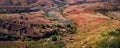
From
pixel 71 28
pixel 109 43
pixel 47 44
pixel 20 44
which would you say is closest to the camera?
pixel 109 43

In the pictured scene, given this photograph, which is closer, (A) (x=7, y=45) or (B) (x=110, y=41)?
(B) (x=110, y=41)

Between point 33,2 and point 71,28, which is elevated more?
point 71,28

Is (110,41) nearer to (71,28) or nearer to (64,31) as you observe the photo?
(64,31)

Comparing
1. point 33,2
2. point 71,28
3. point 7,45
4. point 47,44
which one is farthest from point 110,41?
point 33,2

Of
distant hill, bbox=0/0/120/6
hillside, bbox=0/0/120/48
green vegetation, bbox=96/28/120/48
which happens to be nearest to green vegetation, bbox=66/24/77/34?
hillside, bbox=0/0/120/48

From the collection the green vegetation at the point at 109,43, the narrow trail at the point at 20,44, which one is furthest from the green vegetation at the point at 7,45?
the green vegetation at the point at 109,43

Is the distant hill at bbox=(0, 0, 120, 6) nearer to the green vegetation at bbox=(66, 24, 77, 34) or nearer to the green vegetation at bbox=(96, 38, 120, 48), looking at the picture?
the green vegetation at bbox=(66, 24, 77, 34)

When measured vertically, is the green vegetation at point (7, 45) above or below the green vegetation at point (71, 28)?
above

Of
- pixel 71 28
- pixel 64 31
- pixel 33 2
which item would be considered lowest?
pixel 33 2

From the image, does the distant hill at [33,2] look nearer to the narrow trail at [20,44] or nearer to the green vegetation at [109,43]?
the narrow trail at [20,44]

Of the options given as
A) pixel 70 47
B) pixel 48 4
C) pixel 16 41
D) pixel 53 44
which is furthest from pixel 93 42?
pixel 48 4

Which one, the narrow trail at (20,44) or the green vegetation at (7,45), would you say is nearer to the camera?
the green vegetation at (7,45)

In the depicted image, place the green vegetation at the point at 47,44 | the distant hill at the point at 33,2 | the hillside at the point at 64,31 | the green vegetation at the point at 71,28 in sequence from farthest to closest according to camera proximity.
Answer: the distant hill at the point at 33,2
the green vegetation at the point at 71,28
the green vegetation at the point at 47,44
the hillside at the point at 64,31
